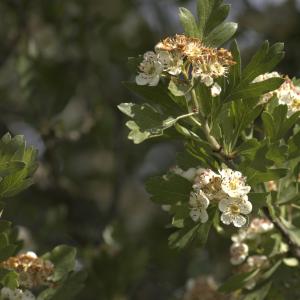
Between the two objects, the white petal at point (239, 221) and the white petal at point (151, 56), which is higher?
the white petal at point (151, 56)

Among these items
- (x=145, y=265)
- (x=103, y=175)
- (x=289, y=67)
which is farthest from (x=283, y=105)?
(x=103, y=175)

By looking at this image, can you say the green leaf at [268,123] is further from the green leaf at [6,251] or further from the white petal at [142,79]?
the green leaf at [6,251]

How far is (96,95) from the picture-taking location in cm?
376

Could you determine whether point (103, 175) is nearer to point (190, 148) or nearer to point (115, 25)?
point (115, 25)

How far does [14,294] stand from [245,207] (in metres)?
0.54

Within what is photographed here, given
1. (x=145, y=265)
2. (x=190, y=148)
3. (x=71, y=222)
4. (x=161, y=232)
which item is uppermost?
(x=190, y=148)

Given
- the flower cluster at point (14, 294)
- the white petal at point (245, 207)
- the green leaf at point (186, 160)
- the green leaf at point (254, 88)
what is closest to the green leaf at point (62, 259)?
the flower cluster at point (14, 294)

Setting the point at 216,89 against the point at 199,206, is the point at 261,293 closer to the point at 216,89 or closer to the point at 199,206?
the point at 199,206

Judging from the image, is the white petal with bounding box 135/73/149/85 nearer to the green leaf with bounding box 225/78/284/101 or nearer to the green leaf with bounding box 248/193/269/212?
the green leaf with bounding box 225/78/284/101

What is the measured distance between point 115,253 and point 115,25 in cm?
135

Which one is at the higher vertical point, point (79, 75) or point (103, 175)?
point (79, 75)

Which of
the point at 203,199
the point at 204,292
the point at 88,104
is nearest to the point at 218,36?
the point at 203,199

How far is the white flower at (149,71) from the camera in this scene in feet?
5.44

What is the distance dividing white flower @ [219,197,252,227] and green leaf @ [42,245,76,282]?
43cm
